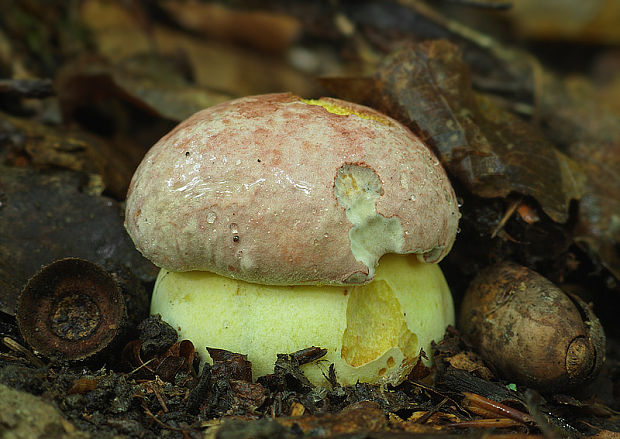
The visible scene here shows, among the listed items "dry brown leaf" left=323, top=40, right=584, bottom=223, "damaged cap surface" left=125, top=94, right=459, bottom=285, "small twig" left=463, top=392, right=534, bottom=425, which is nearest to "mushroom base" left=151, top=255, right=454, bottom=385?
"damaged cap surface" left=125, top=94, right=459, bottom=285

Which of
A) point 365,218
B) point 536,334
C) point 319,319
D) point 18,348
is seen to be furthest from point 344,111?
point 18,348

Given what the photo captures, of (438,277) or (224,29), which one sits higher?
(224,29)

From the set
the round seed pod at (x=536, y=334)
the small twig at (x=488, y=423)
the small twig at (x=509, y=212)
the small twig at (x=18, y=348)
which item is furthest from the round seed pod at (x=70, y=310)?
the small twig at (x=509, y=212)

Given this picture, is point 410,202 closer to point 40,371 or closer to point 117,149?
point 40,371

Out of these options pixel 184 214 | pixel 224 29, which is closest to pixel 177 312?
pixel 184 214

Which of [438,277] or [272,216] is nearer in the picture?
[272,216]

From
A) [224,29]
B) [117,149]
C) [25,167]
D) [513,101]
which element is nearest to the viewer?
[25,167]

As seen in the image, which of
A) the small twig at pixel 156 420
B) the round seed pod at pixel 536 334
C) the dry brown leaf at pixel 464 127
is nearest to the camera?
the small twig at pixel 156 420

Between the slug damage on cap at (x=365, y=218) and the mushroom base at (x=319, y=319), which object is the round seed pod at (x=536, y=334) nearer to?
the mushroom base at (x=319, y=319)
